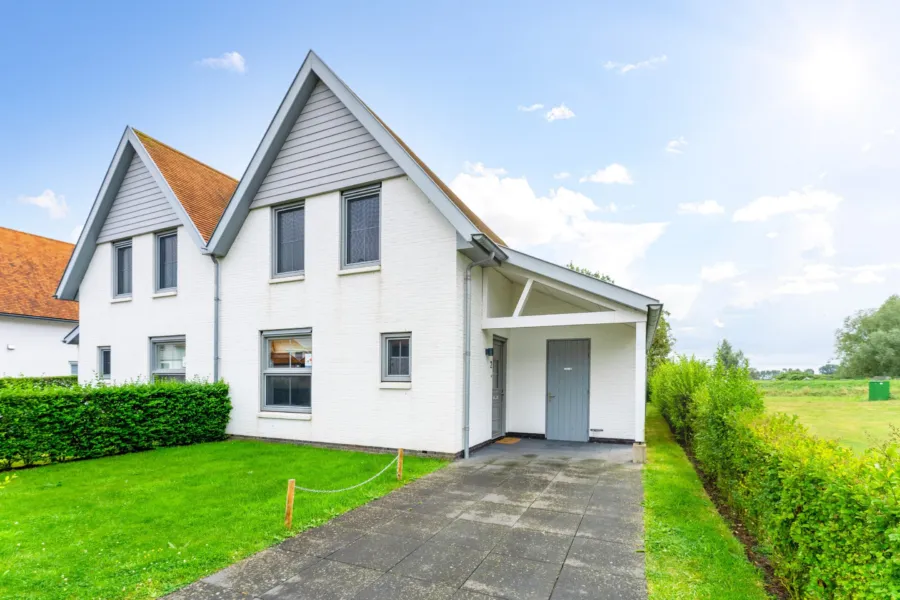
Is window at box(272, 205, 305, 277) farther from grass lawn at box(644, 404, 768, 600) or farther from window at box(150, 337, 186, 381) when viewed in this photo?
grass lawn at box(644, 404, 768, 600)

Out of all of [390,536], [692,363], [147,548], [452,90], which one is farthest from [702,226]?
[147,548]

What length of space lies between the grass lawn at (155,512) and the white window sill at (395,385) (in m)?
1.40

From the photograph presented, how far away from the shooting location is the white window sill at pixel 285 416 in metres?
10.8

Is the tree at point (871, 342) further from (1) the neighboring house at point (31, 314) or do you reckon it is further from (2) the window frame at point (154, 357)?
(1) the neighboring house at point (31, 314)

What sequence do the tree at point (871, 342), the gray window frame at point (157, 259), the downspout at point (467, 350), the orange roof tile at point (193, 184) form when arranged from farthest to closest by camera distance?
the tree at point (871, 342)
the gray window frame at point (157, 259)
the orange roof tile at point (193, 184)
the downspout at point (467, 350)

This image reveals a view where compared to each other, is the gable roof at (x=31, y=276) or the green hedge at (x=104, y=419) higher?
the gable roof at (x=31, y=276)

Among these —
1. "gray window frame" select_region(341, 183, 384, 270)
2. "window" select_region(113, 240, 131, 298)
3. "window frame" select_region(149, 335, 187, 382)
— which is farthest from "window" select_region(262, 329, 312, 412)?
"window" select_region(113, 240, 131, 298)

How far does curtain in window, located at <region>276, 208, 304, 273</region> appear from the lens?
1133 centimetres

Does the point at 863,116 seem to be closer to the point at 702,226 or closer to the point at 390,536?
the point at 702,226

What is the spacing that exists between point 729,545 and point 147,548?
6.08 m

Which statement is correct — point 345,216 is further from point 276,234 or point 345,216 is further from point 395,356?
point 395,356

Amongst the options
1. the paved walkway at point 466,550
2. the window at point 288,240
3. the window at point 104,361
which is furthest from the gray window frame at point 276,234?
the window at point 104,361

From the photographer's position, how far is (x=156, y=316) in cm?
1317

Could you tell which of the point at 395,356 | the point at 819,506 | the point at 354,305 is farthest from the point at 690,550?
the point at 354,305
